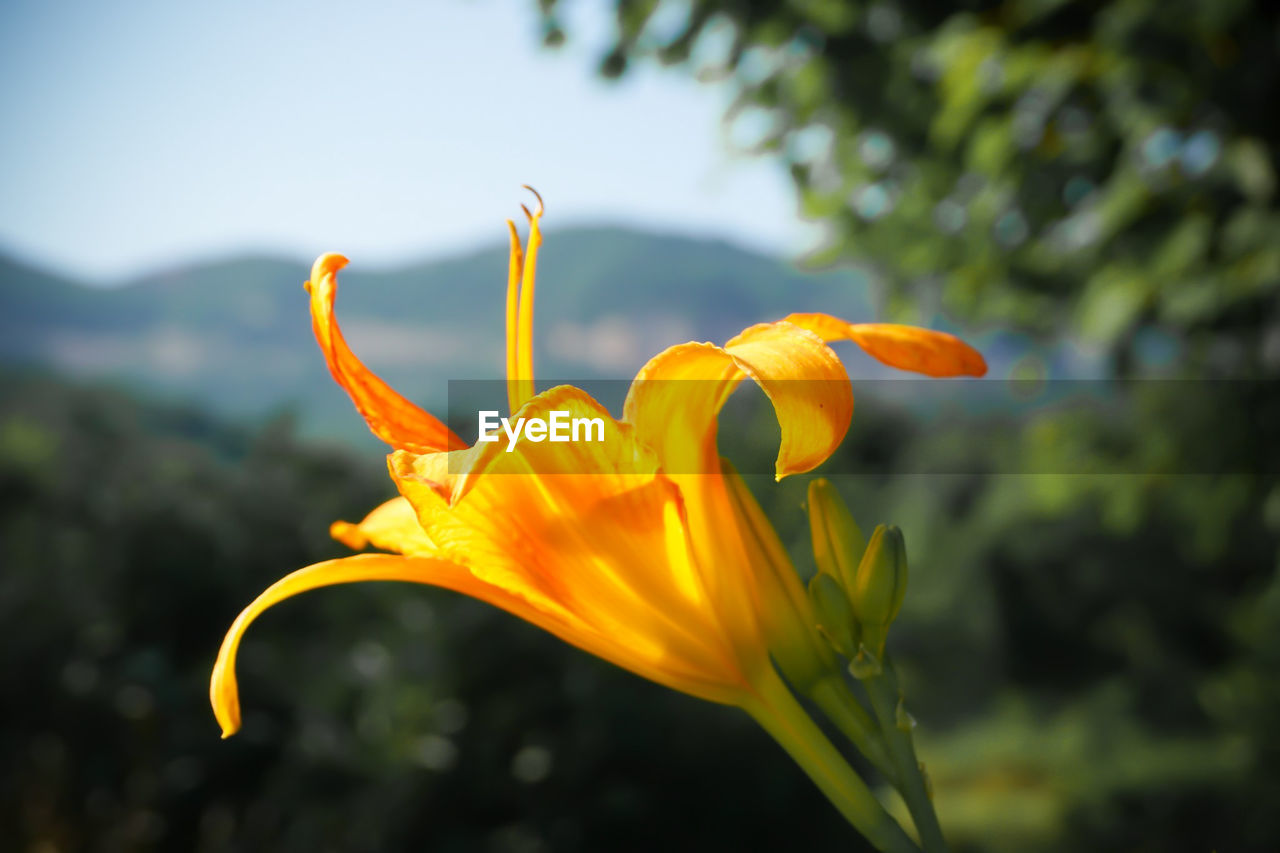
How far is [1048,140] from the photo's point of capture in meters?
3.00

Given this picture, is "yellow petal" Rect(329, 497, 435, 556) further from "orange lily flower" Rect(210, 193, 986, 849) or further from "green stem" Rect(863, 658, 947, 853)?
"green stem" Rect(863, 658, 947, 853)

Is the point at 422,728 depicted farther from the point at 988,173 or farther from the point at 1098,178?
the point at 1098,178

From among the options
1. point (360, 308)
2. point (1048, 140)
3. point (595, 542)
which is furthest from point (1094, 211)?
point (360, 308)

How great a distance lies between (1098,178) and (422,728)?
2.97m

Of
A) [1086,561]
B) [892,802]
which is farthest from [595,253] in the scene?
[892,802]

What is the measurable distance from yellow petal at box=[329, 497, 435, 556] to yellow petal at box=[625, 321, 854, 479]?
223 millimetres

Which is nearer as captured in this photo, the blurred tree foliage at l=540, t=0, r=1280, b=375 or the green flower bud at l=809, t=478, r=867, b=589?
the green flower bud at l=809, t=478, r=867, b=589

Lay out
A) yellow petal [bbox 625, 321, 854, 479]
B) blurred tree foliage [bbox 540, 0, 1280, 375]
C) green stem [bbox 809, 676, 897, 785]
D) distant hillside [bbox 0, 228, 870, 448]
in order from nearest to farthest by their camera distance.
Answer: yellow petal [bbox 625, 321, 854, 479], green stem [bbox 809, 676, 897, 785], blurred tree foliage [bbox 540, 0, 1280, 375], distant hillside [bbox 0, 228, 870, 448]

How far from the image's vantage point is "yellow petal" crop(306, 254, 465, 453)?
0.75 metres

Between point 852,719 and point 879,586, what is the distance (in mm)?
110

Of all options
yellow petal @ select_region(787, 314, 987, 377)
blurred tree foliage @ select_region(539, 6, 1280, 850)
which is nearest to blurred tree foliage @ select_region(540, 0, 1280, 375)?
blurred tree foliage @ select_region(539, 6, 1280, 850)

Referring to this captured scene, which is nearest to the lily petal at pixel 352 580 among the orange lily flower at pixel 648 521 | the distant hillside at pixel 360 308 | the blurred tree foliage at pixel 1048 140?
the orange lily flower at pixel 648 521

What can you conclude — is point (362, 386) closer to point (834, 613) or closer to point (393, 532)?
point (393, 532)

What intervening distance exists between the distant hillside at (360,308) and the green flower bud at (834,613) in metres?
8.31
